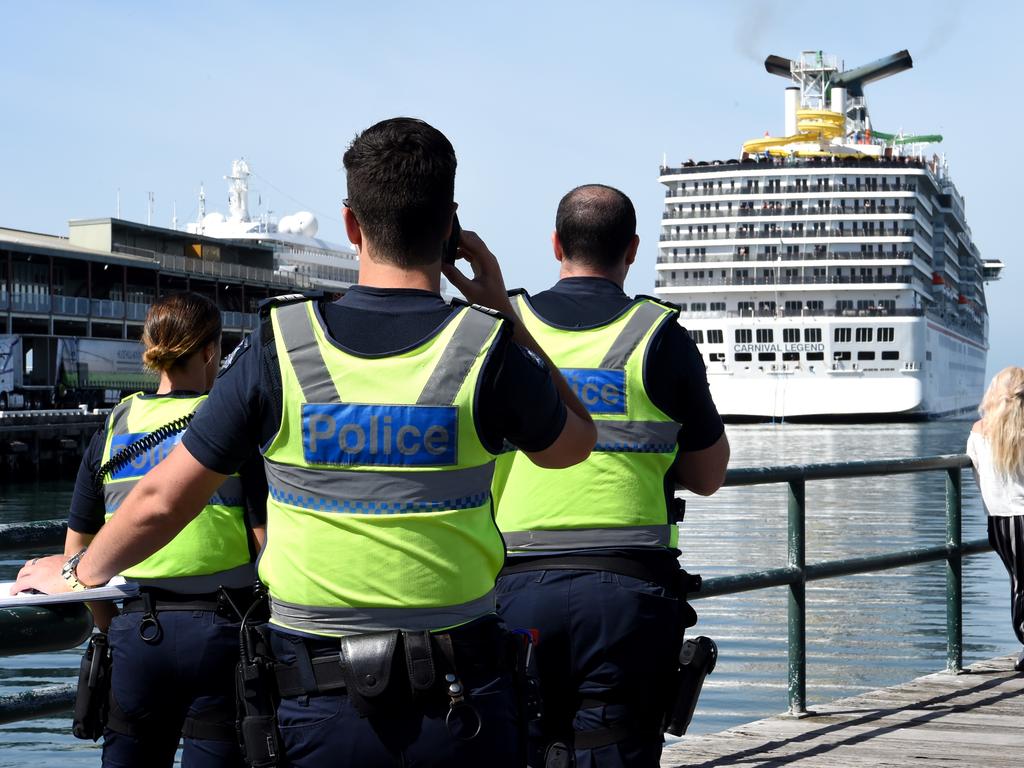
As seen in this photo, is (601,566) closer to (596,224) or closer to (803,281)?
(596,224)

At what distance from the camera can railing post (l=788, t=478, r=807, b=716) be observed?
5625 mm

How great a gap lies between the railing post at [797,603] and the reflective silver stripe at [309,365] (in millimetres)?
3598

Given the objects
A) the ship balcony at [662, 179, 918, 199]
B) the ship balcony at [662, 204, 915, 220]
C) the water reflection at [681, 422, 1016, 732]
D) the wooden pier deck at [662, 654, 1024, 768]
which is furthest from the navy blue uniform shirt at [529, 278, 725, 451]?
the ship balcony at [662, 179, 918, 199]

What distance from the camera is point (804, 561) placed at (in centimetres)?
561

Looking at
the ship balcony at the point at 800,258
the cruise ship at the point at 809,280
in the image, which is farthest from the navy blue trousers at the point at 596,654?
the ship balcony at the point at 800,258

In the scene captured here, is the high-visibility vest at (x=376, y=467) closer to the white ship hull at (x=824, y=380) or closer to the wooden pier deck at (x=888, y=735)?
the wooden pier deck at (x=888, y=735)

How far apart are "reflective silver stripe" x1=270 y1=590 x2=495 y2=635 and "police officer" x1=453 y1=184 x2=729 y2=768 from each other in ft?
2.97

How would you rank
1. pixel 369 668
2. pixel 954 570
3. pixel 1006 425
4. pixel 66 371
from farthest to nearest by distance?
pixel 66 371 → pixel 954 570 → pixel 1006 425 → pixel 369 668

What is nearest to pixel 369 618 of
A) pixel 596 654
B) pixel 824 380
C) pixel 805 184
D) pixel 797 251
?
pixel 596 654

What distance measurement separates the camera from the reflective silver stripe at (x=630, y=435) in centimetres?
329

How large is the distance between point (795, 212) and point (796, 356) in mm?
8774

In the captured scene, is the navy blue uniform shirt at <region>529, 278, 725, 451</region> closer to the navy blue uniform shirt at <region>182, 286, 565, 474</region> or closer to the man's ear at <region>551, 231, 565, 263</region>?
the man's ear at <region>551, 231, 565, 263</region>

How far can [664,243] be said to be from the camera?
77.1 meters

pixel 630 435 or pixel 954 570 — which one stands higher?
pixel 630 435
